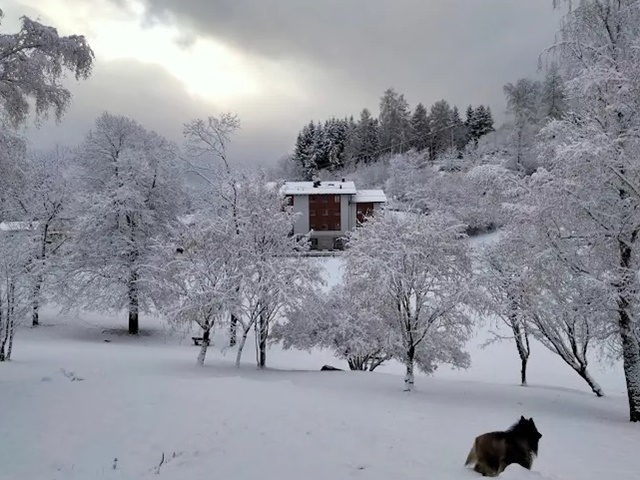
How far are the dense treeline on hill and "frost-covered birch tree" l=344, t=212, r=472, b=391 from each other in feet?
243

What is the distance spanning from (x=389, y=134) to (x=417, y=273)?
276 ft

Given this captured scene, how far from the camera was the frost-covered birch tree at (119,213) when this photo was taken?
2338 cm

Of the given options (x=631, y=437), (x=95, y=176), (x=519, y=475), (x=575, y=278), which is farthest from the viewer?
(x=95, y=176)

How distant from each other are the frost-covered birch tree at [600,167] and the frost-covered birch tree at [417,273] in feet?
13.9

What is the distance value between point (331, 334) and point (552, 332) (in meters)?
8.46

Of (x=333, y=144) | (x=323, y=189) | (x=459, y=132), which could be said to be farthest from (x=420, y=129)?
(x=323, y=189)

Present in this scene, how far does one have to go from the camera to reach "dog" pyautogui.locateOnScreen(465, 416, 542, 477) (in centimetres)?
621

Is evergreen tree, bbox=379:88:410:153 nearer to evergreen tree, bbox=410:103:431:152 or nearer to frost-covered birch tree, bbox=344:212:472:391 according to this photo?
evergreen tree, bbox=410:103:431:152

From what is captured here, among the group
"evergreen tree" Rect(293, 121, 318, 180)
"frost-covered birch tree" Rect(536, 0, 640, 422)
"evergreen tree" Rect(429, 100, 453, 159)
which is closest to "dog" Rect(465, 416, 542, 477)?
"frost-covered birch tree" Rect(536, 0, 640, 422)

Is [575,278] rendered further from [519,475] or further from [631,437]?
[519,475]

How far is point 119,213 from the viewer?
23.7 m

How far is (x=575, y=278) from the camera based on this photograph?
448 inches

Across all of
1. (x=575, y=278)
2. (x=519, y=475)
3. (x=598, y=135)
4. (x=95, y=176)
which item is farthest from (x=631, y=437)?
(x=95, y=176)

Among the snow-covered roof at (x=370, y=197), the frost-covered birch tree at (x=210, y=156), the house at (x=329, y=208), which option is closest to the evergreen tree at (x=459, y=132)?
the snow-covered roof at (x=370, y=197)
